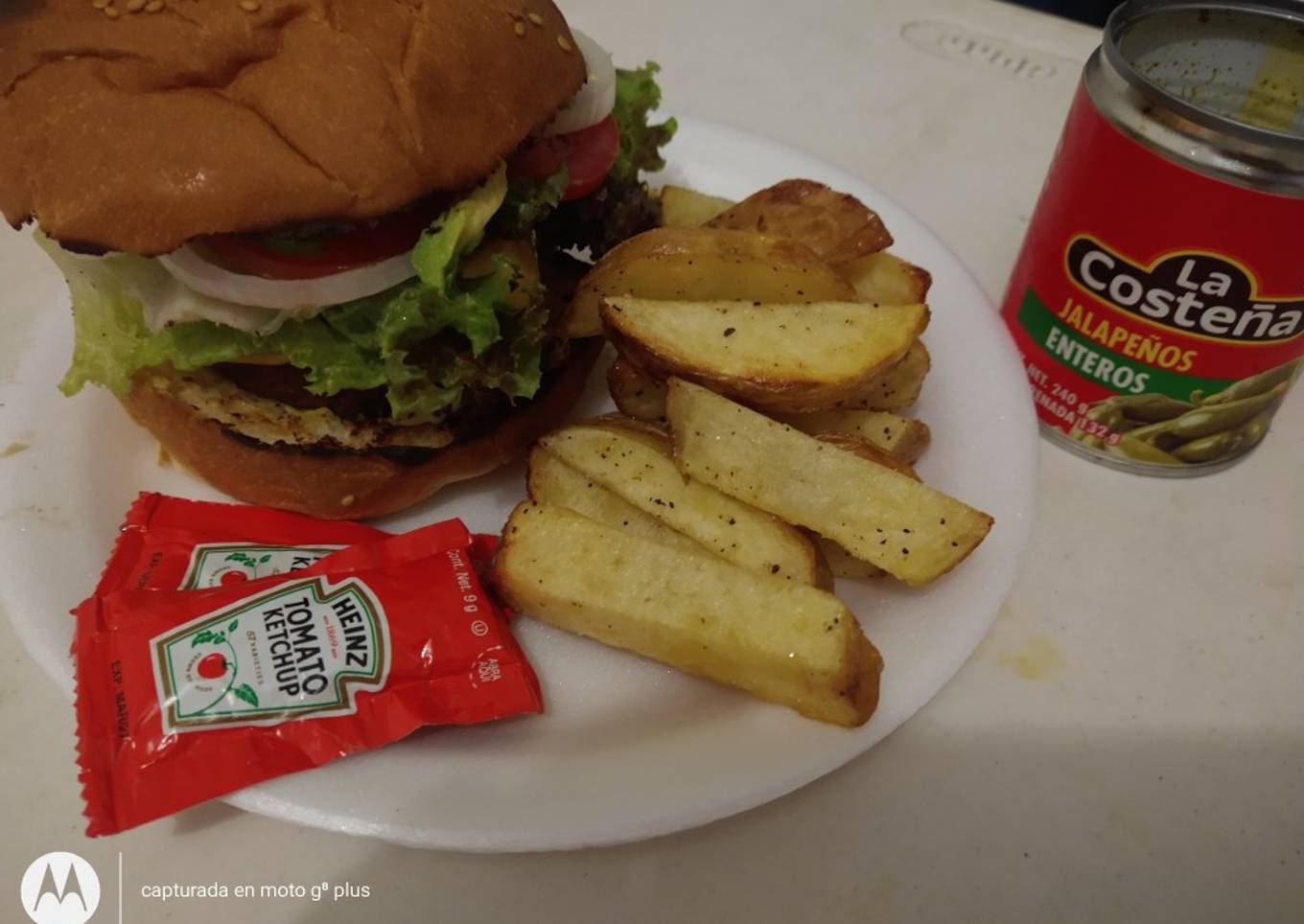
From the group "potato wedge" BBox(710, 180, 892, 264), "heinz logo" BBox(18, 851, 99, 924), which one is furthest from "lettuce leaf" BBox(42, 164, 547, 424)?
"heinz logo" BBox(18, 851, 99, 924)

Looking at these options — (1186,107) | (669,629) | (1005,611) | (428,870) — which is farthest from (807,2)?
(428,870)

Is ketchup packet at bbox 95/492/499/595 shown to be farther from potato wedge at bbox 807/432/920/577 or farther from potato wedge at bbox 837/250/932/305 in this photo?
potato wedge at bbox 837/250/932/305

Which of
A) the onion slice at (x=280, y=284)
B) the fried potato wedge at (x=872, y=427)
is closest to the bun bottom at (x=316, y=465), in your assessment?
the onion slice at (x=280, y=284)

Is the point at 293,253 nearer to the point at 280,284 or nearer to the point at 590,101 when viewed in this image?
the point at 280,284

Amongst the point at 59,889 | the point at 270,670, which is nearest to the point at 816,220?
the point at 270,670

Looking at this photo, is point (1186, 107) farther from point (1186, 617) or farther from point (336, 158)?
point (336, 158)

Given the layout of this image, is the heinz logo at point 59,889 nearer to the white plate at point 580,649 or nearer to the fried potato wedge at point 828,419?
the white plate at point 580,649
